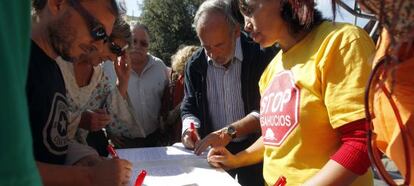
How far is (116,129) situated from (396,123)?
249cm

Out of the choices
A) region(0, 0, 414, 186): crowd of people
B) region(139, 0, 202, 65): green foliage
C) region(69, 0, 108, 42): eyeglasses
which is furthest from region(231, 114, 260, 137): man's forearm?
region(139, 0, 202, 65): green foliage

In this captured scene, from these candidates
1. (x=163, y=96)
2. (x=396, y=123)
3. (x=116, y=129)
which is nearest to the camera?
(x=396, y=123)

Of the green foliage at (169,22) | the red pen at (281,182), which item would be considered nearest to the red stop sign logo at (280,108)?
the red pen at (281,182)

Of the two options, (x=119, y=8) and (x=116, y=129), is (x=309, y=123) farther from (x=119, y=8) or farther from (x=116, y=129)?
(x=116, y=129)

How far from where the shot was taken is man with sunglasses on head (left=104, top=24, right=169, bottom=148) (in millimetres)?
3109

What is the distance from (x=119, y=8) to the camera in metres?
1.59

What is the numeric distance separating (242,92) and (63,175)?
130 cm

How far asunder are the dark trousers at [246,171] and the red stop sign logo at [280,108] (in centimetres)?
87

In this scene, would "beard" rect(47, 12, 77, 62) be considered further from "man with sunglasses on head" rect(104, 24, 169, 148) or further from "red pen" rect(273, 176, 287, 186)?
"man with sunglasses on head" rect(104, 24, 169, 148)

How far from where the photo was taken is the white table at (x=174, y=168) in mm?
1692

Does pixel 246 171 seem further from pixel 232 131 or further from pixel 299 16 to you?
pixel 299 16

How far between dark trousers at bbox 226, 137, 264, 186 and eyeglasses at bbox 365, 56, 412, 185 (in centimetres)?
154

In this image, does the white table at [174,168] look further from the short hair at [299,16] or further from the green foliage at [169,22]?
the green foliage at [169,22]

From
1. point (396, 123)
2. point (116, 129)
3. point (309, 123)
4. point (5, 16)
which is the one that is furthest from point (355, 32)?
point (116, 129)
